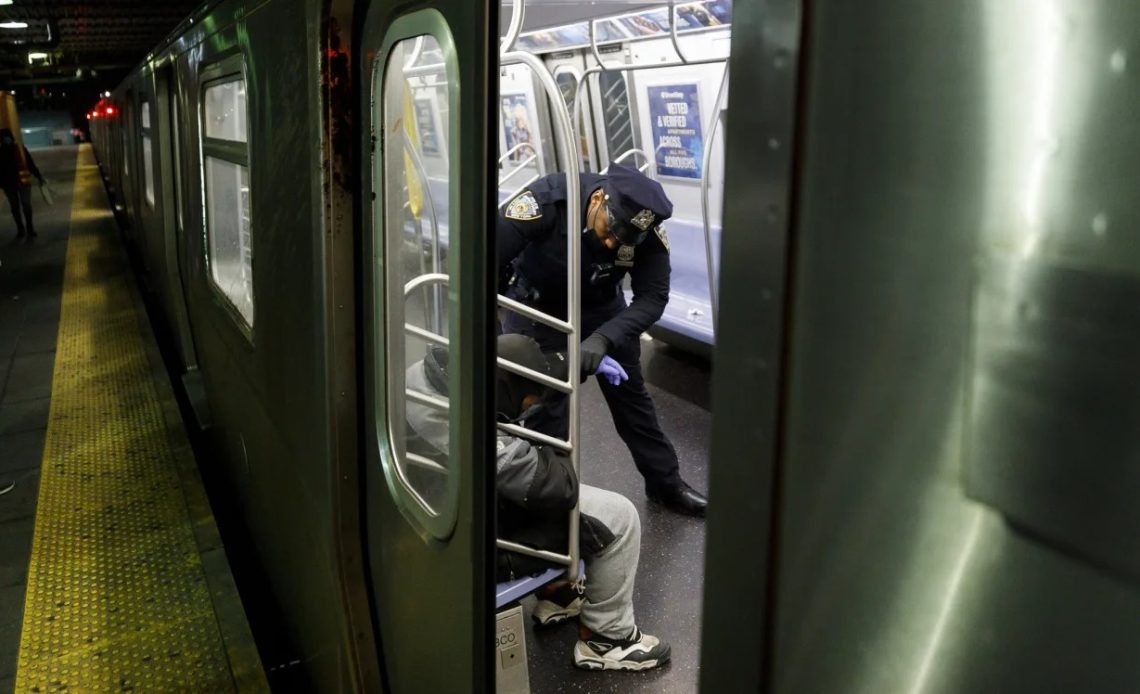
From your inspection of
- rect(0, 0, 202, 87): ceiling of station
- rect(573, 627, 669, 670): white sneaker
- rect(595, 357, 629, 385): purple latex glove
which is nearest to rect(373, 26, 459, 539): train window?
rect(573, 627, 669, 670): white sneaker

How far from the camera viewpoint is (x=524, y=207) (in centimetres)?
366

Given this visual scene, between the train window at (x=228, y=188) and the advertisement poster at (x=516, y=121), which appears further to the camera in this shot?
the advertisement poster at (x=516, y=121)

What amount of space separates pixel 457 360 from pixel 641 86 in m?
6.37

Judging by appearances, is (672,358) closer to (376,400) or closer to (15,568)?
(15,568)

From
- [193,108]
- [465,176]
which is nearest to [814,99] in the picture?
[465,176]

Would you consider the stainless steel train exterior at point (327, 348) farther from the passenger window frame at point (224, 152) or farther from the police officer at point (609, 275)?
the police officer at point (609, 275)

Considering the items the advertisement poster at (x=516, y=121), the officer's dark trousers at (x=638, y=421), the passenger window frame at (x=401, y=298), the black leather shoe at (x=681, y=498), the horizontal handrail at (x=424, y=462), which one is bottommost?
the black leather shoe at (x=681, y=498)

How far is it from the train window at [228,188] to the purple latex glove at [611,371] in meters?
1.46

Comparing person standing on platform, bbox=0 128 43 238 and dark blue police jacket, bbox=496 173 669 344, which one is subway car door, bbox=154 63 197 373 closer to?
dark blue police jacket, bbox=496 173 669 344

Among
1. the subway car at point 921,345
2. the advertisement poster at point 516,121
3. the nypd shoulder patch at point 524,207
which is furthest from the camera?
the advertisement poster at point 516,121

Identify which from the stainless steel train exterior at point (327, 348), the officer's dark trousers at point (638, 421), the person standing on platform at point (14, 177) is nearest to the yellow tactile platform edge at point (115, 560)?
the stainless steel train exterior at point (327, 348)

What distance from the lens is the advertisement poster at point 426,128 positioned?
1.75 m

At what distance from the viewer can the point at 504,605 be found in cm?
264

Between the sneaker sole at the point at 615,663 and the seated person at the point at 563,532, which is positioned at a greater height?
the seated person at the point at 563,532
